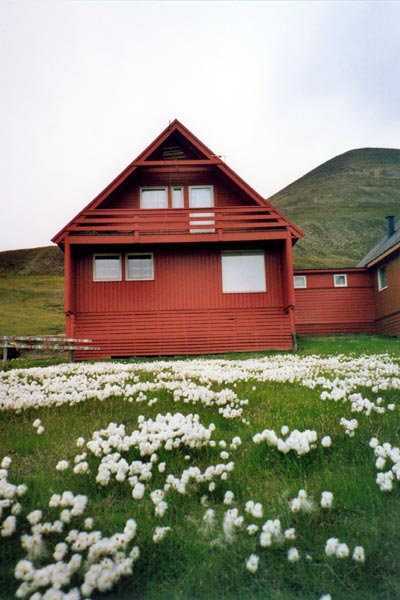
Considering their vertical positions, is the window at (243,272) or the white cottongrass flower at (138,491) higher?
the window at (243,272)

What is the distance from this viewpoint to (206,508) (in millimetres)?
4047

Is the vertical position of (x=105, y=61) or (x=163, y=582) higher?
(x=105, y=61)

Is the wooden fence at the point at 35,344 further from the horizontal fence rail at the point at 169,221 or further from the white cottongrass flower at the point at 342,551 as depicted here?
the white cottongrass flower at the point at 342,551

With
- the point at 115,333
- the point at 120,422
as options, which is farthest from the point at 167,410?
the point at 115,333

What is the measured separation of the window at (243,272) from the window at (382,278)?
1117 centimetres

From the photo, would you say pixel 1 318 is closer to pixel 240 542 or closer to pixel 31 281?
pixel 31 281

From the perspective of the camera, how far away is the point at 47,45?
6.09m

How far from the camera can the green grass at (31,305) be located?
4300 centimetres

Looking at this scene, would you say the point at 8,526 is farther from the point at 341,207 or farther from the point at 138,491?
the point at 341,207

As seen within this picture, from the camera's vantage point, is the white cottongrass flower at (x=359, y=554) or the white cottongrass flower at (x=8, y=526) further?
the white cottongrass flower at (x=8, y=526)

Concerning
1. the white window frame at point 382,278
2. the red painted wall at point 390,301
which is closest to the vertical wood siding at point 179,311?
the red painted wall at point 390,301

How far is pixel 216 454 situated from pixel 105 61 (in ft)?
17.1

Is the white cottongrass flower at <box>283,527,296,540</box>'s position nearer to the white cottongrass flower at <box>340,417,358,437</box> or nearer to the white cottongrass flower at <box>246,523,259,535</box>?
the white cottongrass flower at <box>246,523,259,535</box>

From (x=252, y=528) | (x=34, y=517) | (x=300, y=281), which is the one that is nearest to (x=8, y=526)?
(x=34, y=517)
